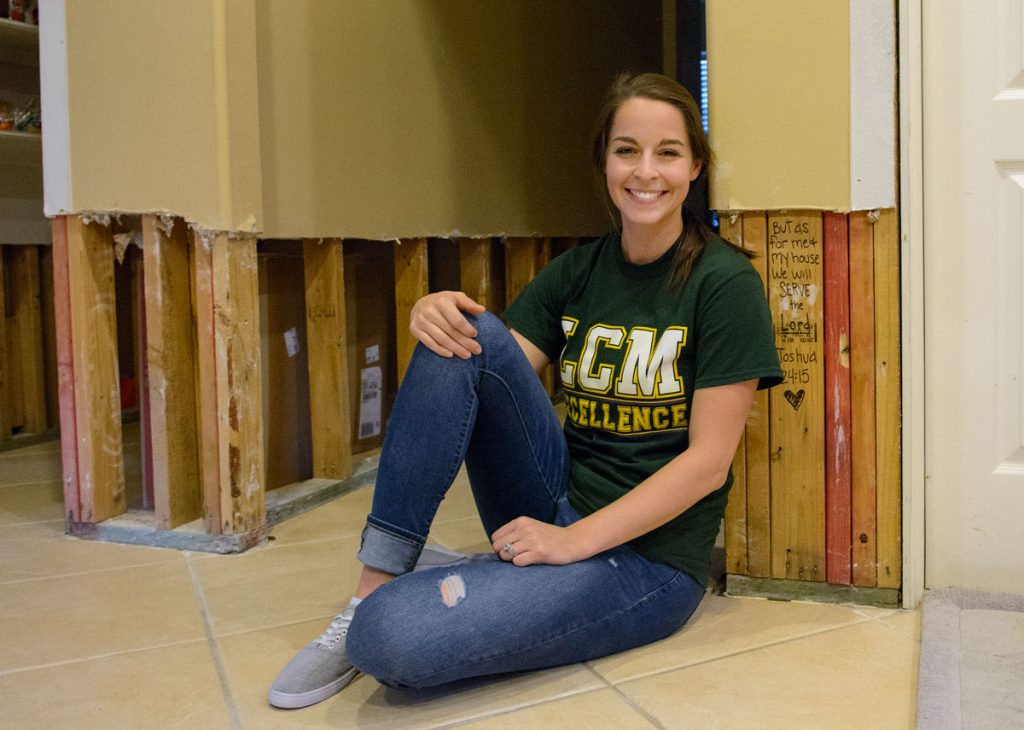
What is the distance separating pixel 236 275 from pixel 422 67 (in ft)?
3.51

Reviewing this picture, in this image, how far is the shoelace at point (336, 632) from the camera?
1.52 metres

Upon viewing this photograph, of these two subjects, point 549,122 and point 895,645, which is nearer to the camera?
point 895,645

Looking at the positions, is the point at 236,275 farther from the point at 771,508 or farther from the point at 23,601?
the point at 771,508

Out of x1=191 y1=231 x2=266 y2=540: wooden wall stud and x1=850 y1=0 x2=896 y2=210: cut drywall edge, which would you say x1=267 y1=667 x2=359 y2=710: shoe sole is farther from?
x1=850 y1=0 x2=896 y2=210: cut drywall edge

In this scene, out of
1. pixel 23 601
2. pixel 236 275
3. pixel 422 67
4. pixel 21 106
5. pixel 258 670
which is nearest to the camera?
pixel 258 670

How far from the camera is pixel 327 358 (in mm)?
2691

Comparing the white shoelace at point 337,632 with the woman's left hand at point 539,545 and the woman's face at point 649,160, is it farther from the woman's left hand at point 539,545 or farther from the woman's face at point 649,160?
the woman's face at point 649,160

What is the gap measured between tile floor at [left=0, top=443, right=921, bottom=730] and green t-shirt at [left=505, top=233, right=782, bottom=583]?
19 centimetres

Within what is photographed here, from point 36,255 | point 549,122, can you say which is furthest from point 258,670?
point 549,122

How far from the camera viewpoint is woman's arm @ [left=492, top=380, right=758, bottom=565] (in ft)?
4.86

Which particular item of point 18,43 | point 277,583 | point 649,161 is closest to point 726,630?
point 649,161

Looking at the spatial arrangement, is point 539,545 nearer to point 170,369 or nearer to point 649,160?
point 649,160

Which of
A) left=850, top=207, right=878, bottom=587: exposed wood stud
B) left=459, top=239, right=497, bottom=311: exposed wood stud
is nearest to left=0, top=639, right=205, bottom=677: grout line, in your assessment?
left=850, top=207, right=878, bottom=587: exposed wood stud

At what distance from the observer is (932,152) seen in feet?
5.49
